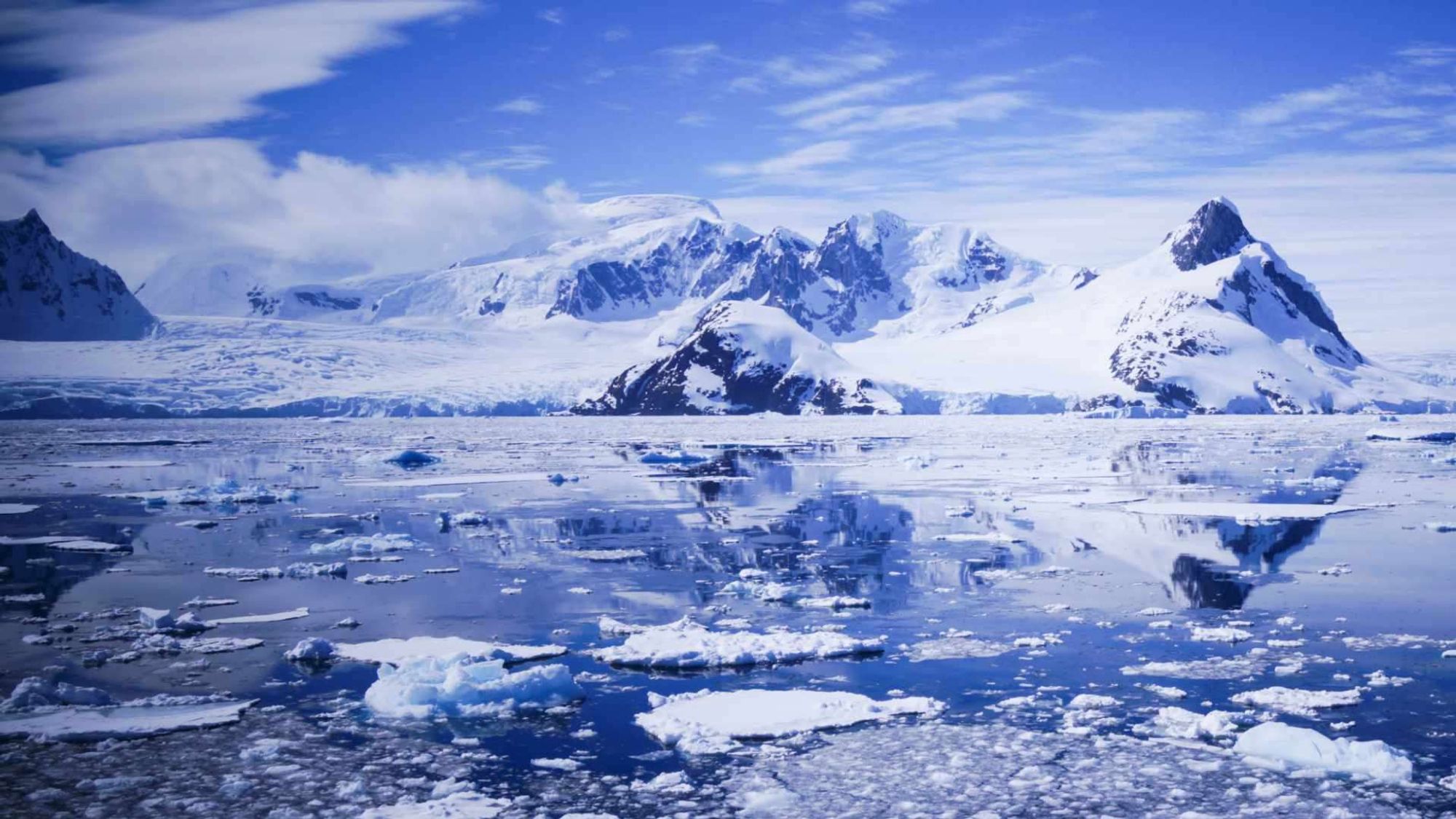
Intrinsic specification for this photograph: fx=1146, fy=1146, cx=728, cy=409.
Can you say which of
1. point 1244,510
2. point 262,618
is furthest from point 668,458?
point 262,618

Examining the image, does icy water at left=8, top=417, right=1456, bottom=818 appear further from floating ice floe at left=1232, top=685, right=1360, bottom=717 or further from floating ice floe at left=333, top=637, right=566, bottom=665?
floating ice floe at left=333, top=637, right=566, bottom=665

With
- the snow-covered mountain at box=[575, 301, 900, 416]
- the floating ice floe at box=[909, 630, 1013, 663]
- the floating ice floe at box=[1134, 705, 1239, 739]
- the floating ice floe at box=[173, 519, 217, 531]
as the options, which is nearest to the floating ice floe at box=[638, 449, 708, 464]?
the floating ice floe at box=[173, 519, 217, 531]

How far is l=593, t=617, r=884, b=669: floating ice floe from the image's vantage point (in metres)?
14.9

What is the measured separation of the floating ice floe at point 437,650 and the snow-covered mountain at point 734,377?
143398 millimetres

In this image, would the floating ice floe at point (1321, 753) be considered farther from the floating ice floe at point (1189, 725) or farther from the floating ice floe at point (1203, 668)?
the floating ice floe at point (1203, 668)

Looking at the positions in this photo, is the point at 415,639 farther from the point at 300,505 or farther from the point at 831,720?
the point at 300,505

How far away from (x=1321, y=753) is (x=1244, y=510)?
2169cm

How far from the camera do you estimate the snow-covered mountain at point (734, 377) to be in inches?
6427

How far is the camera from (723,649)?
49.8 ft

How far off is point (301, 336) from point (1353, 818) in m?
172

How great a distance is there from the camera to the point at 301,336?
167125mm

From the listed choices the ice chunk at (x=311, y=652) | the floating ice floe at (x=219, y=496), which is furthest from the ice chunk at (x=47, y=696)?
the floating ice floe at (x=219, y=496)

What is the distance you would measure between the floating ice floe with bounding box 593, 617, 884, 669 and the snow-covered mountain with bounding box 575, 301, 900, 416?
468 feet

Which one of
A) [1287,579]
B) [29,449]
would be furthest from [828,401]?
[1287,579]
